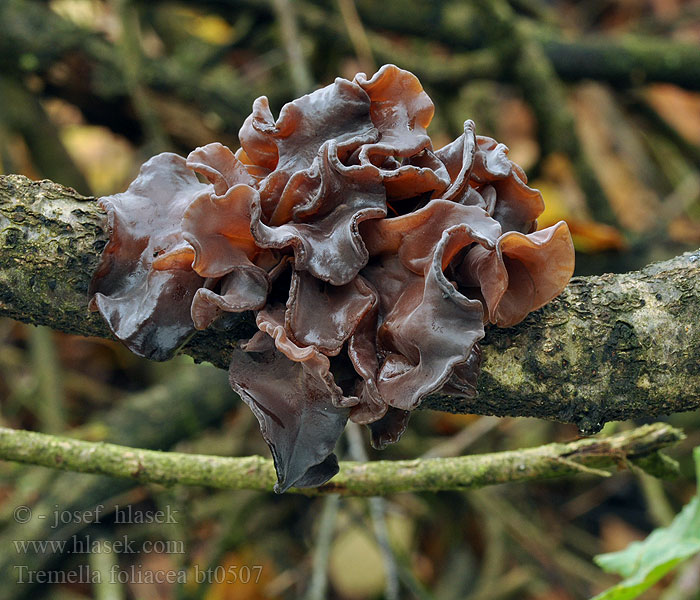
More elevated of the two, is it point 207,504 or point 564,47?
point 564,47

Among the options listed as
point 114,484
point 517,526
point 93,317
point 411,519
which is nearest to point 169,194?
point 93,317

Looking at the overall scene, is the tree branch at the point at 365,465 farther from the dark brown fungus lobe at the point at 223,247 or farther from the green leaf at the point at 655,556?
the dark brown fungus lobe at the point at 223,247

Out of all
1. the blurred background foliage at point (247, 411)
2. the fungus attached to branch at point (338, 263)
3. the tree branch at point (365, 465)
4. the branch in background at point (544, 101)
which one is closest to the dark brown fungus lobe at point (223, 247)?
the fungus attached to branch at point (338, 263)

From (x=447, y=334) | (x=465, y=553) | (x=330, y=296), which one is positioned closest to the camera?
(x=447, y=334)

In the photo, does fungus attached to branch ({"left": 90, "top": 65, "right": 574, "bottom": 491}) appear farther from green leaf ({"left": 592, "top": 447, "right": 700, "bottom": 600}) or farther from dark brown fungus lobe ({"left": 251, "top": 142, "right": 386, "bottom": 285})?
green leaf ({"left": 592, "top": 447, "right": 700, "bottom": 600})

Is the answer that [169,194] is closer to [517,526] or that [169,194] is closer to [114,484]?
[114,484]

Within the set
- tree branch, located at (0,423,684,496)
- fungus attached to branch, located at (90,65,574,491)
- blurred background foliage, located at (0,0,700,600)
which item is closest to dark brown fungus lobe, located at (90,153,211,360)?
fungus attached to branch, located at (90,65,574,491)

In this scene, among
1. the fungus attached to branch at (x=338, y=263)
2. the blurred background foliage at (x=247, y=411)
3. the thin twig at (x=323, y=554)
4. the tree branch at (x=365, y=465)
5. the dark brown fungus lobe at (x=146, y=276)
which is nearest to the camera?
the fungus attached to branch at (x=338, y=263)
